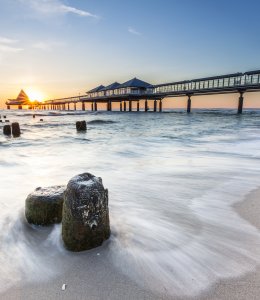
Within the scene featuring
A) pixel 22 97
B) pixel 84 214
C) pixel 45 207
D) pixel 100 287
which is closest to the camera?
pixel 100 287

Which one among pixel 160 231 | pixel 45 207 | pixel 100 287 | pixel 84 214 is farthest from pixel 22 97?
pixel 100 287

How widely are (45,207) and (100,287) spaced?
1210 mm

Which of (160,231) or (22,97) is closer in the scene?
(160,231)

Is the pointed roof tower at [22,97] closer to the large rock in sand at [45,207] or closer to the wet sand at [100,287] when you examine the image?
the large rock in sand at [45,207]

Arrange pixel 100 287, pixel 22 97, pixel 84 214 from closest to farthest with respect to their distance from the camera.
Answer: pixel 100 287, pixel 84 214, pixel 22 97

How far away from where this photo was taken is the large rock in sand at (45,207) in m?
2.68

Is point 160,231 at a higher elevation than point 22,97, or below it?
below

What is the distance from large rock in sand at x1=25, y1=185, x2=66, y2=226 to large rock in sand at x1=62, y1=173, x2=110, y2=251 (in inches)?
19.0

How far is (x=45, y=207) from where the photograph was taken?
2.71 m

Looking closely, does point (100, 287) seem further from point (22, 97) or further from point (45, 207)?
point (22, 97)

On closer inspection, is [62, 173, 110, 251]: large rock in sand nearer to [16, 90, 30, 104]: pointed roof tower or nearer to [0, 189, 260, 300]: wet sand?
[0, 189, 260, 300]: wet sand

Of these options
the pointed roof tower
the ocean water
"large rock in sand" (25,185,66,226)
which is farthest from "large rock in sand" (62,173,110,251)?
the pointed roof tower

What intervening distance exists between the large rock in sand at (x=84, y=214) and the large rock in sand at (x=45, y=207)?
483 millimetres

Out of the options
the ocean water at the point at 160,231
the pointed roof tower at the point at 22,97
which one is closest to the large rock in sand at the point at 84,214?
the ocean water at the point at 160,231
